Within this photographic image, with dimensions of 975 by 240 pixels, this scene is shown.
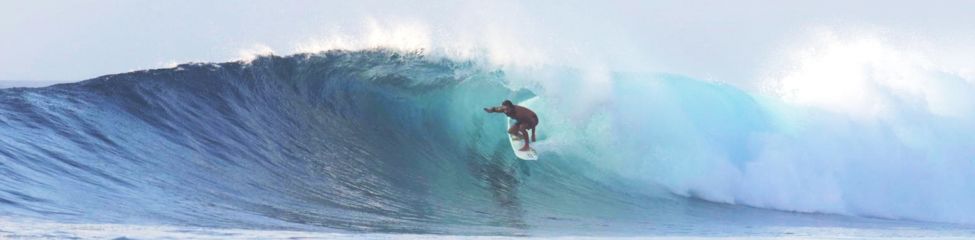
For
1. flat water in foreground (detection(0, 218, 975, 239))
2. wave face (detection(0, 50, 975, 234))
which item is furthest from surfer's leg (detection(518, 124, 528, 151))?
flat water in foreground (detection(0, 218, 975, 239))

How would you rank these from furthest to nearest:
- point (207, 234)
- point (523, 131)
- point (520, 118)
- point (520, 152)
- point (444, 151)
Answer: point (444, 151) < point (520, 152) < point (523, 131) < point (520, 118) < point (207, 234)

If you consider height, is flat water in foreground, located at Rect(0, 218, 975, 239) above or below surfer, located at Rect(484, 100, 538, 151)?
below

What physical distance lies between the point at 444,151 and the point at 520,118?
1.74 meters

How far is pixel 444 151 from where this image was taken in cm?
1403

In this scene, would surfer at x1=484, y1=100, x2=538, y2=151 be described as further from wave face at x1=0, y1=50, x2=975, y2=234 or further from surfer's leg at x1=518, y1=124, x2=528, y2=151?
wave face at x1=0, y1=50, x2=975, y2=234

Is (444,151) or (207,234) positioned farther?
(444,151)

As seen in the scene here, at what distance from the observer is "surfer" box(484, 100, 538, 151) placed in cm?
1228

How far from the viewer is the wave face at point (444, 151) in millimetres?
10219

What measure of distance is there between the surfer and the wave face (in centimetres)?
55

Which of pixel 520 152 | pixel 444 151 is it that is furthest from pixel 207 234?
pixel 444 151

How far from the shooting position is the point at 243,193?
33.4ft

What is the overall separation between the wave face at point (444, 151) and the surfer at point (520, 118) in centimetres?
55

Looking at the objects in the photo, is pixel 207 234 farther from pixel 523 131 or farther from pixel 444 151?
pixel 444 151

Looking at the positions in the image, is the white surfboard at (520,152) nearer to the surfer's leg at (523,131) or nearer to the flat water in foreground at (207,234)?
the surfer's leg at (523,131)
